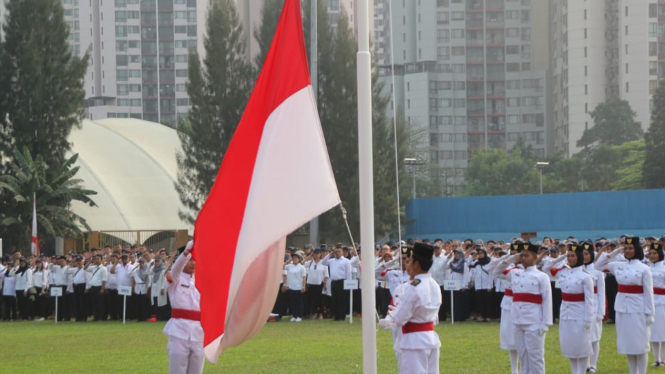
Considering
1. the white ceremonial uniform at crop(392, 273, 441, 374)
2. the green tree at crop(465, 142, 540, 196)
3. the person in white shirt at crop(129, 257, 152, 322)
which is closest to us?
the white ceremonial uniform at crop(392, 273, 441, 374)

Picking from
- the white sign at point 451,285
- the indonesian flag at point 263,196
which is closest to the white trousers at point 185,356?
the indonesian flag at point 263,196

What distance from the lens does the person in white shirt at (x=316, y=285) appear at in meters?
25.8

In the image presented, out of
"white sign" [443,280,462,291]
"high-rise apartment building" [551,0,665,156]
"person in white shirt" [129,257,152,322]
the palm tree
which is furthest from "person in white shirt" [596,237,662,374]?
"high-rise apartment building" [551,0,665,156]

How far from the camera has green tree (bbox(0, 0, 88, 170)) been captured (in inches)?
1925

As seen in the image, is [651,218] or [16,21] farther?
[16,21]

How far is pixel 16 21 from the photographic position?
1934 inches

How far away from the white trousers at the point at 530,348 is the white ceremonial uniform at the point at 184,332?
153 inches

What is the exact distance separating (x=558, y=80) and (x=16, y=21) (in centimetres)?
5676

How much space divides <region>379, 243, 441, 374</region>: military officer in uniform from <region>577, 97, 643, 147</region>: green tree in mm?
76931

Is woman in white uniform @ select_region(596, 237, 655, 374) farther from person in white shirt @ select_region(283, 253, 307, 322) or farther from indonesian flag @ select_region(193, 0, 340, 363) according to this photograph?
person in white shirt @ select_region(283, 253, 307, 322)

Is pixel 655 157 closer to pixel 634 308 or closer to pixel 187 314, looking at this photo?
pixel 634 308

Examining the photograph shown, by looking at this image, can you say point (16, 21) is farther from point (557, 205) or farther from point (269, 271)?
point (269, 271)

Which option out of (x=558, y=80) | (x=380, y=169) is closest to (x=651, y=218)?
(x=380, y=169)

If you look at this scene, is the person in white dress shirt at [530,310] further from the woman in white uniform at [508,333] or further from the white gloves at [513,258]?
the woman in white uniform at [508,333]
